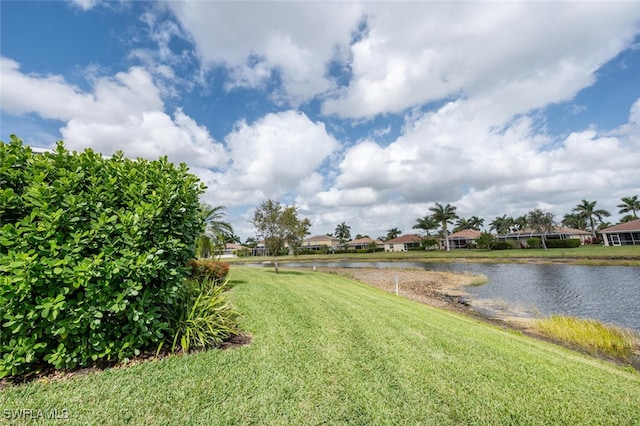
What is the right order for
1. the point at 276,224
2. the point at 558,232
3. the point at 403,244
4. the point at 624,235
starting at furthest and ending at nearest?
the point at 403,244
the point at 558,232
the point at 624,235
the point at 276,224

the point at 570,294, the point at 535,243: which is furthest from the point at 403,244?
the point at 570,294

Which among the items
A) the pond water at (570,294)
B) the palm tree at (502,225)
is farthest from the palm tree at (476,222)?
the pond water at (570,294)

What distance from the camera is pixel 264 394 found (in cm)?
356

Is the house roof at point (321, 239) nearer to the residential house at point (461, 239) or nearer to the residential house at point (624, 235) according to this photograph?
the residential house at point (461, 239)

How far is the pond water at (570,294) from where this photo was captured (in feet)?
47.1

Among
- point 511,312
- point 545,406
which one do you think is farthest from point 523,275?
point 545,406

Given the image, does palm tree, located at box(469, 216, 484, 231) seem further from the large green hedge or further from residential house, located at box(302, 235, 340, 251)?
the large green hedge

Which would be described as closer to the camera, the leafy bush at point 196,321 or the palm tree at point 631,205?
the leafy bush at point 196,321

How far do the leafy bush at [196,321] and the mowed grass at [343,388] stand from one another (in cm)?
34

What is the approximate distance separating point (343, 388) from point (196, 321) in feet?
9.25

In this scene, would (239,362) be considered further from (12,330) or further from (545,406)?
(545,406)

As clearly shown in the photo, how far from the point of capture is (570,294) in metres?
18.7

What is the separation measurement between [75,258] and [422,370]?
522 cm

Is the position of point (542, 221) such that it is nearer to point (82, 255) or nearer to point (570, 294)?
point (570, 294)
